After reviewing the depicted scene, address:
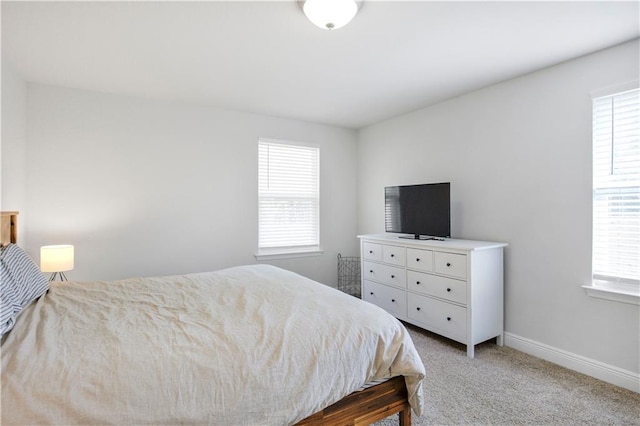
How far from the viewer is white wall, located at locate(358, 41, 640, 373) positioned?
2312 mm

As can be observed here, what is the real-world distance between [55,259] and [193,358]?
2.18 meters

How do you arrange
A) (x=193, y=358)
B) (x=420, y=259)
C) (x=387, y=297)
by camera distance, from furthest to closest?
(x=387, y=297) → (x=420, y=259) → (x=193, y=358)

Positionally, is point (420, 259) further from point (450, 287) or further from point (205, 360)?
point (205, 360)

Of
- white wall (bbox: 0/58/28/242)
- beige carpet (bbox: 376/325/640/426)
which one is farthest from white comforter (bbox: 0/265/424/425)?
white wall (bbox: 0/58/28/242)

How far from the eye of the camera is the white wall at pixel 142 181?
2.94 m

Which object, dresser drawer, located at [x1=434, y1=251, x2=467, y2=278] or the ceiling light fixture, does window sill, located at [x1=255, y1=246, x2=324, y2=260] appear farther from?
the ceiling light fixture

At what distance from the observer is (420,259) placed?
305 cm

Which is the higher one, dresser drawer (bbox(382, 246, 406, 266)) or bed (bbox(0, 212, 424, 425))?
dresser drawer (bbox(382, 246, 406, 266))

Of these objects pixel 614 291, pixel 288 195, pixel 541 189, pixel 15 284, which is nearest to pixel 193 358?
pixel 15 284

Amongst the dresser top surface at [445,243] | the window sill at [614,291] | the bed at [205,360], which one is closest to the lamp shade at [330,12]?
the bed at [205,360]

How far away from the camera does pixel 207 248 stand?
3.63m

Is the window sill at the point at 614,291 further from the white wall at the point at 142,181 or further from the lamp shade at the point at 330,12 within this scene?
the white wall at the point at 142,181

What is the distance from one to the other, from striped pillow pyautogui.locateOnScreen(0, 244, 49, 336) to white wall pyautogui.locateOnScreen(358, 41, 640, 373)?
3.47 metres

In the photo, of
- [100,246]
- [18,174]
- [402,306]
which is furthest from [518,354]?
[18,174]
